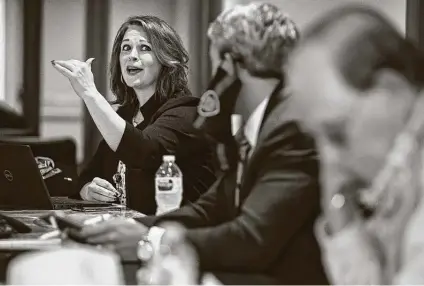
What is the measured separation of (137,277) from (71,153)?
0.50 meters

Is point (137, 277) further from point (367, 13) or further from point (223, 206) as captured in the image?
point (367, 13)

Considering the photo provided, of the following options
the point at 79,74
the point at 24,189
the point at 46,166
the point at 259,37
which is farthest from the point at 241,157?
the point at 24,189

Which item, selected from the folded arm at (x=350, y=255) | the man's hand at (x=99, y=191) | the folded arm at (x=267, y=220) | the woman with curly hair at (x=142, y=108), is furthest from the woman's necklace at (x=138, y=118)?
the folded arm at (x=350, y=255)

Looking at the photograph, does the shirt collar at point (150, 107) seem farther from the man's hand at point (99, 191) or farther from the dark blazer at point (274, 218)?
the dark blazer at point (274, 218)

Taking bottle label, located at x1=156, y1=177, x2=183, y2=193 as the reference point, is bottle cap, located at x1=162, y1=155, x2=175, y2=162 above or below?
above

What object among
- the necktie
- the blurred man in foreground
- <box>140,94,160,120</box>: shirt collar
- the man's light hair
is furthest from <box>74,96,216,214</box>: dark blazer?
the blurred man in foreground

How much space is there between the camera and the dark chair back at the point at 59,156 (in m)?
2.36

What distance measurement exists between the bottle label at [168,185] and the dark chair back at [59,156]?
31 centimetres

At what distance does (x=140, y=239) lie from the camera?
2.15 m

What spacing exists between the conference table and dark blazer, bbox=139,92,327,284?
0.66 feet

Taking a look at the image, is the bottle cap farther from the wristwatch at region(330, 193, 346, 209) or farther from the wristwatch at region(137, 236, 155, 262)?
the wristwatch at region(330, 193, 346, 209)

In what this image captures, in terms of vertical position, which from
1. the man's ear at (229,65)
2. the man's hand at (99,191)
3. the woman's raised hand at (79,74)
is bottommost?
the man's hand at (99,191)

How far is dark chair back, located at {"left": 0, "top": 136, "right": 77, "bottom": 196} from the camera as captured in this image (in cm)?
236

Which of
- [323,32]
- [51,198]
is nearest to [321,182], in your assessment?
[323,32]
